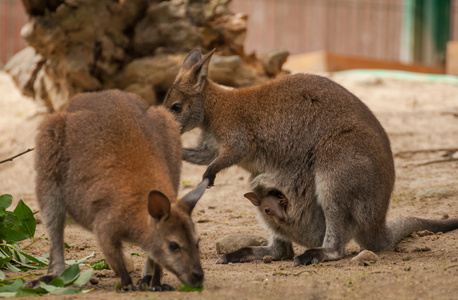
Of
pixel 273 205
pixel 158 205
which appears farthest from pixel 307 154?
pixel 158 205

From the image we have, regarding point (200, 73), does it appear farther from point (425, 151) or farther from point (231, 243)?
point (425, 151)

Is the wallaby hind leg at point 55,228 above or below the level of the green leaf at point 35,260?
above

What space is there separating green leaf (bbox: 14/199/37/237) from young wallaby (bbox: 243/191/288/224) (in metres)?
1.65

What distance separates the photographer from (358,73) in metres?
12.4

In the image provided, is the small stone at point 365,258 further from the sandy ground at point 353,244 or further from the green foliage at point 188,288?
the green foliage at point 188,288

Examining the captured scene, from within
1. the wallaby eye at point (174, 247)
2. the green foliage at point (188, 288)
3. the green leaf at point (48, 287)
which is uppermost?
the wallaby eye at point (174, 247)

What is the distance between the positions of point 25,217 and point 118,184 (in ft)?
4.28

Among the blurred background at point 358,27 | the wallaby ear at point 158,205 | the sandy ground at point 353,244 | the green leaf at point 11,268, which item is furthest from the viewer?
the blurred background at point 358,27

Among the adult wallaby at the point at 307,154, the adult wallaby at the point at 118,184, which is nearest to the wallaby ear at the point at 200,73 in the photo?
→ the adult wallaby at the point at 307,154

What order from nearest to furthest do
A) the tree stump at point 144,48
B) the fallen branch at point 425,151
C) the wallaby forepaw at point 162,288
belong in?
the wallaby forepaw at point 162,288 < the fallen branch at point 425,151 < the tree stump at point 144,48

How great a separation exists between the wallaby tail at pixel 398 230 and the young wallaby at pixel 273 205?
0.65m

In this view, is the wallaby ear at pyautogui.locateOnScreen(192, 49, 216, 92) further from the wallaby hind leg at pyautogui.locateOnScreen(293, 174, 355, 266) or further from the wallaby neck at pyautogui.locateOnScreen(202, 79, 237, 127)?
the wallaby hind leg at pyautogui.locateOnScreen(293, 174, 355, 266)

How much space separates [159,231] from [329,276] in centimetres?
114

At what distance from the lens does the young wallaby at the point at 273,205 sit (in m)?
4.82
